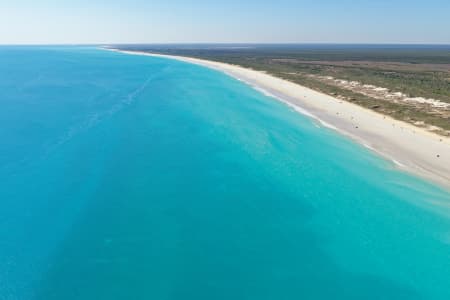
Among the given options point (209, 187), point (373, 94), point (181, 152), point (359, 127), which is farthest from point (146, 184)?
point (373, 94)

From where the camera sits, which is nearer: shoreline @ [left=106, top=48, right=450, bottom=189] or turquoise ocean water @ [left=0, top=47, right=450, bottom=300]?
turquoise ocean water @ [left=0, top=47, right=450, bottom=300]

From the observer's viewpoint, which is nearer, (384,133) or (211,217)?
(211,217)

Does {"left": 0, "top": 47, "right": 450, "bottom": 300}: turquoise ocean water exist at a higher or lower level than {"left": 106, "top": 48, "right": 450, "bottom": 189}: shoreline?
lower

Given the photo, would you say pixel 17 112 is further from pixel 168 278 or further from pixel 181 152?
pixel 168 278

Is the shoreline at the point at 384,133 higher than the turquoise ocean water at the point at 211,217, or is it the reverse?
the shoreline at the point at 384,133

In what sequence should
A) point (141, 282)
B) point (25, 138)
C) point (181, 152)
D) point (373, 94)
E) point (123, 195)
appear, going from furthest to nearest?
1. point (373, 94)
2. point (25, 138)
3. point (181, 152)
4. point (123, 195)
5. point (141, 282)
